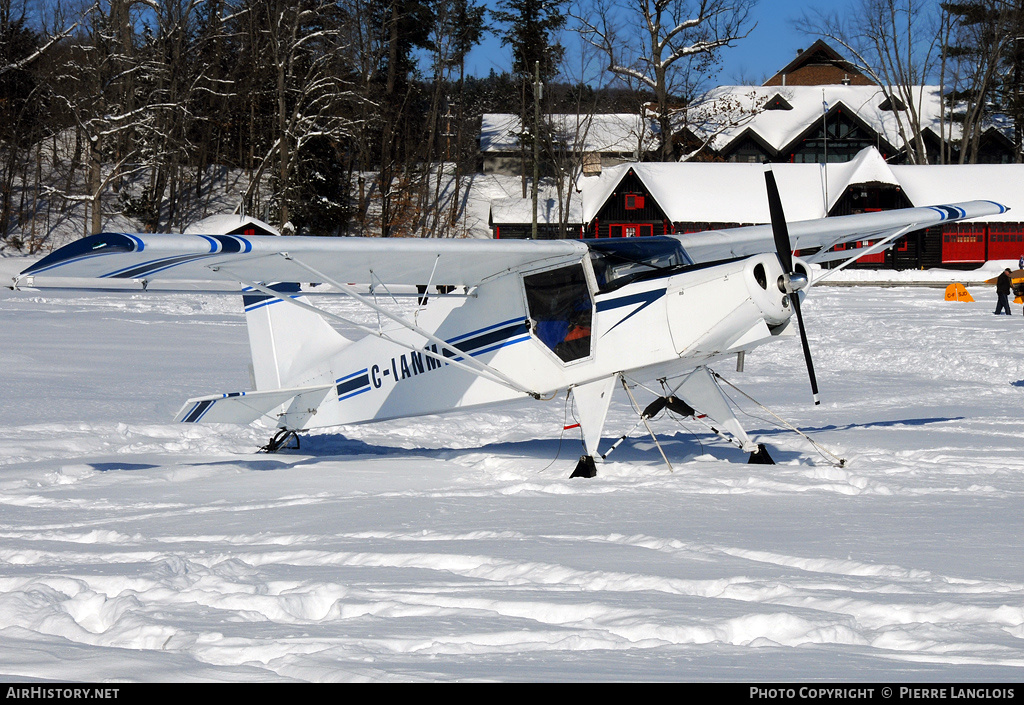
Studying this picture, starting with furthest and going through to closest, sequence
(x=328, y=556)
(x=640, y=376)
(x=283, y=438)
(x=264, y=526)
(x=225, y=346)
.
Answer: (x=225, y=346) < (x=283, y=438) < (x=640, y=376) < (x=264, y=526) < (x=328, y=556)

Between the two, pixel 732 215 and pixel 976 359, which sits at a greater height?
pixel 732 215

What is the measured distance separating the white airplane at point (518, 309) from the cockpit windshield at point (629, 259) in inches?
0.5

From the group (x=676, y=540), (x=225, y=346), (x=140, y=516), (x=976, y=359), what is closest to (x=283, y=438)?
(x=140, y=516)

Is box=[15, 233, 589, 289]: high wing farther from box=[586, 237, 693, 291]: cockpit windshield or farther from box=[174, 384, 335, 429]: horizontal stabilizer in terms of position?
box=[174, 384, 335, 429]: horizontal stabilizer

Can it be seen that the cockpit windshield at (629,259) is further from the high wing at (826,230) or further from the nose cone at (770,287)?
the high wing at (826,230)

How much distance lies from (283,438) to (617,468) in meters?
3.96

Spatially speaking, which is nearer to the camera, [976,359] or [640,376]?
[640,376]

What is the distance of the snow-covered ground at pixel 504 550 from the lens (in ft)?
11.1

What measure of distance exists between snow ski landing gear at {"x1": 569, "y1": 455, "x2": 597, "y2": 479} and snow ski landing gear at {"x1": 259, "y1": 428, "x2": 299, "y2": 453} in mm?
3685

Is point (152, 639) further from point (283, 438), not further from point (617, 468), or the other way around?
point (283, 438)

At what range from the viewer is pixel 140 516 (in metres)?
6.46

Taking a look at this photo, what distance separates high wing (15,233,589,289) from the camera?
6.49m

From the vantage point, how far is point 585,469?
25.8 ft

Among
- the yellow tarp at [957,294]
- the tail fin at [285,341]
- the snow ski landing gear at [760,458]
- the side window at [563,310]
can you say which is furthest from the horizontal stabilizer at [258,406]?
the yellow tarp at [957,294]
